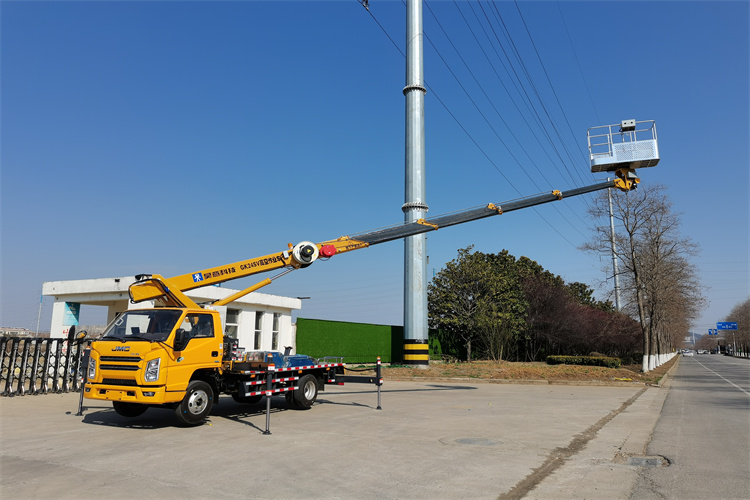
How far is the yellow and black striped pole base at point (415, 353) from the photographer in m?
27.0

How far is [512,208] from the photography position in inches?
615

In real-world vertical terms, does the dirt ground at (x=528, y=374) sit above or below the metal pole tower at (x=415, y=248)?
below

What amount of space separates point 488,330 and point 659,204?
45.5ft

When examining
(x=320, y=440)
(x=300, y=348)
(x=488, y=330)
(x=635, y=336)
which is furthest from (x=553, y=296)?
(x=320, y=440)

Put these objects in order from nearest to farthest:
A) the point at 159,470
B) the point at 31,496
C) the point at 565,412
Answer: the point at 31,496 → the point at 159,470 → the point at 565,412

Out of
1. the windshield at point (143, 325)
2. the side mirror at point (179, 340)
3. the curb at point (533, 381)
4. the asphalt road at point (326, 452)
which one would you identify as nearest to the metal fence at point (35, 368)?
the asphalt road at point (326, 452)

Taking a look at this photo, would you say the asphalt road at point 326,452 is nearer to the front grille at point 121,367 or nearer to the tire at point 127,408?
the tire at point 127,408

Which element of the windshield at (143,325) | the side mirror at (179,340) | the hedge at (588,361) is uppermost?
the windshield at (143,325)

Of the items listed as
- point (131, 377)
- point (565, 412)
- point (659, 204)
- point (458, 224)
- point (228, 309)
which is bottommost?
point (565, 412)

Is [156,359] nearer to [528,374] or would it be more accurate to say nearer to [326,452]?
[326,452]

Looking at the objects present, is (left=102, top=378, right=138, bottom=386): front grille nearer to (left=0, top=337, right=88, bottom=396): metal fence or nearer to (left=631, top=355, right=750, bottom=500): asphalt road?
(left=0, top=337, right=88, bottom=396): metal fence

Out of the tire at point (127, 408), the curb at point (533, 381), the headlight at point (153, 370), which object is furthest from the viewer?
the curb at point (533, 381)

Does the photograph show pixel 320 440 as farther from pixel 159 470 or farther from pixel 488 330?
pixel 488 330

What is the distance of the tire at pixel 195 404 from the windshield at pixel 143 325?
4.05 ft
